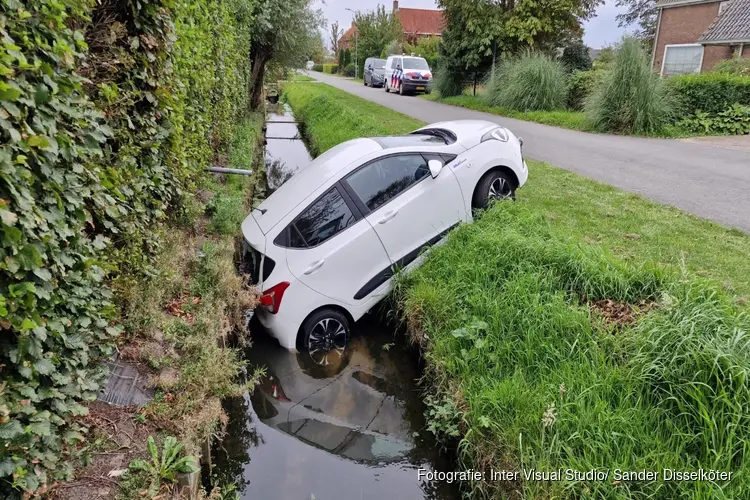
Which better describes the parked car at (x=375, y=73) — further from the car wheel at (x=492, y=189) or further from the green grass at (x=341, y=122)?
the car wheel at (x=492, y=189)

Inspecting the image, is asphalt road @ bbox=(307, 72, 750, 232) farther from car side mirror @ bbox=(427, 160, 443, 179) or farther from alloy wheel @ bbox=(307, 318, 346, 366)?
alloy wheel @ bbox=(307, 318, 346, 366)

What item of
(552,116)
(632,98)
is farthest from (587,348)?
(552,116)

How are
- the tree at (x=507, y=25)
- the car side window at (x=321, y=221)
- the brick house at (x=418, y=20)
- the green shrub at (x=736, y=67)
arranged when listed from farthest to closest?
the brick house at (x=418, y=20), the tree at (x=507, y=25), the green shrub at (x=736, y=67), the car side window at (x=321, y=221)

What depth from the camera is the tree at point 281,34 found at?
16.0 m

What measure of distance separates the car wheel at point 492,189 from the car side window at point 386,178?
0.81 m

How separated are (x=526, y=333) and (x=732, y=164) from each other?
892cm

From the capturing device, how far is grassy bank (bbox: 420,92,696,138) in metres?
15.0

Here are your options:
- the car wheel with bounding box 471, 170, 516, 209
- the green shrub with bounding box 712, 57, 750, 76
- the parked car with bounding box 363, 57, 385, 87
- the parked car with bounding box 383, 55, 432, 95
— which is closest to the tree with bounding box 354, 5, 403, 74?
the parked car with bounding box 363, 57, 385, 87

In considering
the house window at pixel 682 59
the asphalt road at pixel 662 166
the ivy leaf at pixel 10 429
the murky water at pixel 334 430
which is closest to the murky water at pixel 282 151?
the asphalt road at pixel 662 166

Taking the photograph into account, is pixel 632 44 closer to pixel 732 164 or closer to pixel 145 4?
pixel 732 164

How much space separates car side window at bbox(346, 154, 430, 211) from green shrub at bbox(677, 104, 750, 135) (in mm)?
12572

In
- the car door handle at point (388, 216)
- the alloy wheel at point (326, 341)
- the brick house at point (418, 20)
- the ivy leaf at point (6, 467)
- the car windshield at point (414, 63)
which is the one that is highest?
the brick house at point (418, 20)

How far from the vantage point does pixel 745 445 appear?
2.99 meters

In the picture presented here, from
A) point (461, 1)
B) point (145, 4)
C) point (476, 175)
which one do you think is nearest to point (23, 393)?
point (145, 4)
